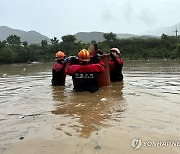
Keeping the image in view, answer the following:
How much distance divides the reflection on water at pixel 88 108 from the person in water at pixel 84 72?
215mm

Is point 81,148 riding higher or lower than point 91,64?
lower

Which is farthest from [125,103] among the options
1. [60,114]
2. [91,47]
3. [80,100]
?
[91,47]

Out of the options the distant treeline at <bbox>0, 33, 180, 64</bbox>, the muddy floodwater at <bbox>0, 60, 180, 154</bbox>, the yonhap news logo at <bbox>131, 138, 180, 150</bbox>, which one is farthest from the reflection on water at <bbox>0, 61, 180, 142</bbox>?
the distant treeline at <bbox>0, 33, 180, 64</bbox>

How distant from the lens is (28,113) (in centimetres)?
559

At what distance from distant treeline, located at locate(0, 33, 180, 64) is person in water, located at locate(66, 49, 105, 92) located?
33.3 meters

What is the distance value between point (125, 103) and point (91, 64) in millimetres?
1839

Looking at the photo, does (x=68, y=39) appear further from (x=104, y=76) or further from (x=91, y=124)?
(x=91, y=124)

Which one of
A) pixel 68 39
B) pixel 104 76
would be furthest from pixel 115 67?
pixel 68 39

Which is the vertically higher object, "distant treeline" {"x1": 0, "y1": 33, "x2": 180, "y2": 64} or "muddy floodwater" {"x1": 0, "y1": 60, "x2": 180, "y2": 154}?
"distant treeline" {"x1": 0, "y1": 33, "x2": 180, "y2": 64}

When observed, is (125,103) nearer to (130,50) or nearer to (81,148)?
(81,148)

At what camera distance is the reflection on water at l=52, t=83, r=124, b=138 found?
450cm

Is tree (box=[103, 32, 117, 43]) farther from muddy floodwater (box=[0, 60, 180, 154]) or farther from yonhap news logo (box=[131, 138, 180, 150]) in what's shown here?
yonhap news logo (box=[131, 138, 180, 150])

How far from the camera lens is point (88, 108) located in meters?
5.73

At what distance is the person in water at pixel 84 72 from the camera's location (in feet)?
25.0
